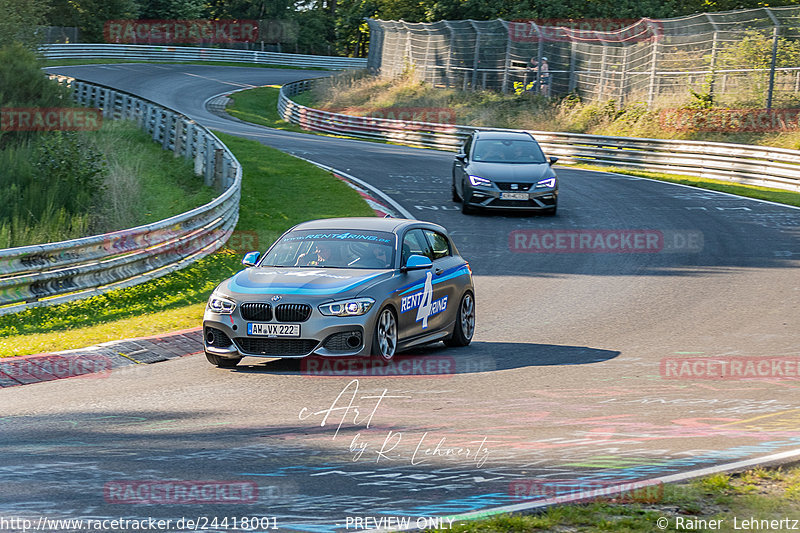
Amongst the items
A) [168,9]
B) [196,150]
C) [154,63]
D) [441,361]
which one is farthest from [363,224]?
[168,9]

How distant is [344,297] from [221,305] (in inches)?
50.1

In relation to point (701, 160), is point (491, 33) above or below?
above

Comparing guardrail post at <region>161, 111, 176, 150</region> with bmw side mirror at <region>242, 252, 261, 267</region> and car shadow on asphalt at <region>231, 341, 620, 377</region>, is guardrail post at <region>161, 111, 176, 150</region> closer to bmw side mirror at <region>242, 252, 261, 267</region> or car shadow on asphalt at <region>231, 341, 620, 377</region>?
bmw side mirror at <region>242, 252, 261, 267</region>

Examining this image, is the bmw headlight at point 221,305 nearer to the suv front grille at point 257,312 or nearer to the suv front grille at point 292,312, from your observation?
the suv front grille at point 257,312

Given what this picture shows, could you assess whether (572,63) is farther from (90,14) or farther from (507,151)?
(90,14)

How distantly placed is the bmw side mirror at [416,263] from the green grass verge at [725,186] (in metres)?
15.6

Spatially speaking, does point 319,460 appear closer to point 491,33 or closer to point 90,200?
point 90,200

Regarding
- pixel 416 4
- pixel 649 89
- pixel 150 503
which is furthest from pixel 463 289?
pixel 416 4

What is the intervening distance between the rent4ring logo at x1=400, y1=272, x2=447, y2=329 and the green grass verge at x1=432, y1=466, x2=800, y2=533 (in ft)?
16.5

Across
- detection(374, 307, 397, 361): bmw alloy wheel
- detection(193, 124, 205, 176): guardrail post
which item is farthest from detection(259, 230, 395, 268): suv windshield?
detection(193, 124, 205, 176): guardrail post

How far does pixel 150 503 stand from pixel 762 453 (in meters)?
3.93

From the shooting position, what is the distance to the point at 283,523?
5.54 m

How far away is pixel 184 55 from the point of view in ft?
253

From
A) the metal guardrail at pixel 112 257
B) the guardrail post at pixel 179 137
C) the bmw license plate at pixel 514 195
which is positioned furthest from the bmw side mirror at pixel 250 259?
the guardrail post at pixel 179 137
